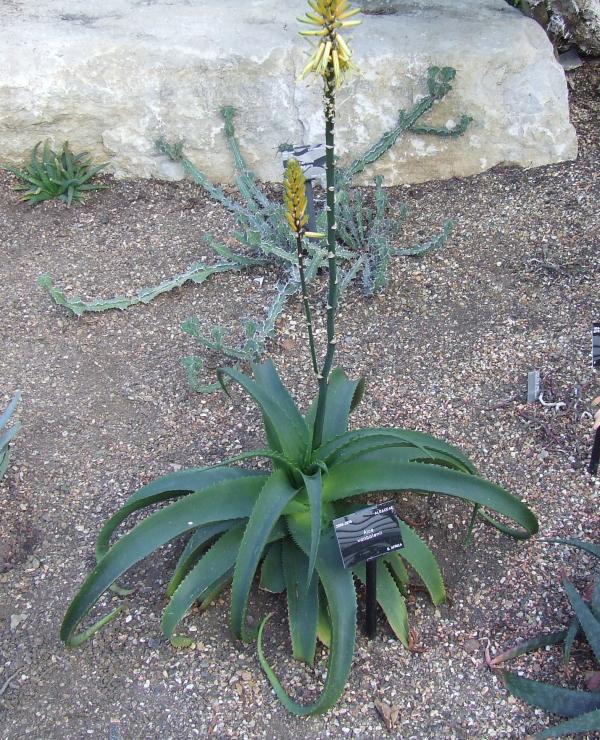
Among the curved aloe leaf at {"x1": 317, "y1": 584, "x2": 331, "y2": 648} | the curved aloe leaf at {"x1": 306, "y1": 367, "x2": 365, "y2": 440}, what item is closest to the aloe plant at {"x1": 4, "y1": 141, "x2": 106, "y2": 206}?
the curved aloe leaf at {"x1": 306, "y1": 367, "x2": 365, "y2": 440}

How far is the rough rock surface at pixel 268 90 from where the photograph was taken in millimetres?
4445

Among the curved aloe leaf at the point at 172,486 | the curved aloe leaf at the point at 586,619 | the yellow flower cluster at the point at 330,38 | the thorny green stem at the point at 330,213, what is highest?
the yellow flower cluster at the point at 330,38

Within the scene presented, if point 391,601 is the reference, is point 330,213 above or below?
above

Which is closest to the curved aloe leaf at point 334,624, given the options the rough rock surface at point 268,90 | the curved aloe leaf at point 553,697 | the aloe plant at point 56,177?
the curved aloe leaf at point 553,697

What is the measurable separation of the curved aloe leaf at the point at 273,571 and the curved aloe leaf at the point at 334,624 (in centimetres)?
18

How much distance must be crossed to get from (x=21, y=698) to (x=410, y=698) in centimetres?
119

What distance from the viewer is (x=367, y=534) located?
2.19 metres

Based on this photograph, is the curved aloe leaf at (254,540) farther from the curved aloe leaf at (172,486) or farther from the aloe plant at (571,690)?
the aloe plant at (571,690)

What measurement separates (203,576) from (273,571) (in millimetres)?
243

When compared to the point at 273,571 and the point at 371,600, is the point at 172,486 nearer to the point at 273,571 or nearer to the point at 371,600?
the point at 273,571

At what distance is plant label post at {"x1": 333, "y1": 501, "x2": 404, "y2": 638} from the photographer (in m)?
2.17

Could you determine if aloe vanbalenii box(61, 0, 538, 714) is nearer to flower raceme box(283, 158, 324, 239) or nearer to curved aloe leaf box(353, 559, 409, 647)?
curved aloe leaf box(353, 559, 409, 647)

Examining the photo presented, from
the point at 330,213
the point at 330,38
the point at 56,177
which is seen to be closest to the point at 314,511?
the point at 330,213

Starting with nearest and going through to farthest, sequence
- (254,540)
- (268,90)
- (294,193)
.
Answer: (294,193) → (254,540) → (268,90)
